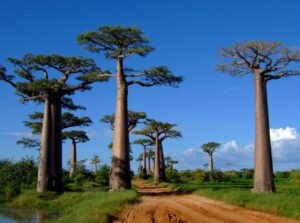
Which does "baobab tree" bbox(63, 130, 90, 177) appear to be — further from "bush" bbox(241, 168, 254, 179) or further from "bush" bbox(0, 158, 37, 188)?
"bush" bbox(241, 168, 254, 179)

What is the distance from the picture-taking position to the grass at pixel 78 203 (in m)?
11.8

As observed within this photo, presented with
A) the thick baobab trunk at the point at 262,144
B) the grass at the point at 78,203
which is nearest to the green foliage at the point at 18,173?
the grass at the point at 78,203

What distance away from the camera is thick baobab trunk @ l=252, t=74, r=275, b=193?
17422mm

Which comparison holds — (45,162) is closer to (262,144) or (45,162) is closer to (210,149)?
(262,144)

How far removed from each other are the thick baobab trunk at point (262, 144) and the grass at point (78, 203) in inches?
175

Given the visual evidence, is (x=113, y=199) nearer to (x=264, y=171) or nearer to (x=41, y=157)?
(x=264, y=171)

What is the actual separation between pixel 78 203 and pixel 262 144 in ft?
22.4

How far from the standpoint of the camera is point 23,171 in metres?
26.8

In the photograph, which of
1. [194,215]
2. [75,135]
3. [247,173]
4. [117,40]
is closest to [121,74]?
[117,40]

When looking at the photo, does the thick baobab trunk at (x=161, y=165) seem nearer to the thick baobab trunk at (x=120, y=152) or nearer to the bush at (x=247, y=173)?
the bush at (x=247, y=173)

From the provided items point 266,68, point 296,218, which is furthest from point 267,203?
point 266,68

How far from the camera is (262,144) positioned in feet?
58.3

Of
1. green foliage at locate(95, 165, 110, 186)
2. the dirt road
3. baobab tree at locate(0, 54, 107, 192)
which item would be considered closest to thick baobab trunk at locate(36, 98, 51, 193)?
baobab tree at locate(0, 54, 107, 192)

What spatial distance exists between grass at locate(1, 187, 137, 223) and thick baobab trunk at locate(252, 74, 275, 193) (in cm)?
445
